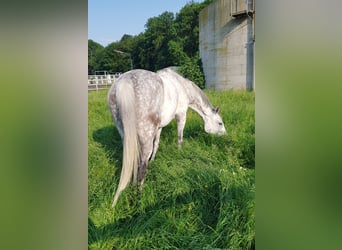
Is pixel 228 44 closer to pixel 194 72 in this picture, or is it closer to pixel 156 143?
pixel 194 72

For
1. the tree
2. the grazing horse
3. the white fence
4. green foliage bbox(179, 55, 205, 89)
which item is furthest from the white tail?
green foliage bbox(179, 55, 205, 89)

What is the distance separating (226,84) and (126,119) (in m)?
0.64

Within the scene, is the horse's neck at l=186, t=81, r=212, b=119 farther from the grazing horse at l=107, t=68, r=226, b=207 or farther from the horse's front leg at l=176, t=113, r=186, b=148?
the horse's front leg at l=176, t=113, r=186, b=148

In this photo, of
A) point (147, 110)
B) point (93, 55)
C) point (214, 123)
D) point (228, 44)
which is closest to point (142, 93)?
point (147, 110)

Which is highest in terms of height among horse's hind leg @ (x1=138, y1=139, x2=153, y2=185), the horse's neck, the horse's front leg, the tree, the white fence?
the tree

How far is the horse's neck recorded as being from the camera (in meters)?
1.90

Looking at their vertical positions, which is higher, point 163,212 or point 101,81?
point 101,81

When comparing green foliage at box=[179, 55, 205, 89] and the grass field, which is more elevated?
green foliage at box=[179, 55, 205, 89]

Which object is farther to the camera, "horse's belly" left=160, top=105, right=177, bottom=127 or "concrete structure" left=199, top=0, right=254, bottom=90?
"horse's belly" left=160, top=105, right=177, bottom=127

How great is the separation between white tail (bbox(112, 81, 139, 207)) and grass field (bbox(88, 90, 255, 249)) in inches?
1.7

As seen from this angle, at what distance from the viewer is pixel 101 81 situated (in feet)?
6.16

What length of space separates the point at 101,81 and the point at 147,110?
33 centimetres
